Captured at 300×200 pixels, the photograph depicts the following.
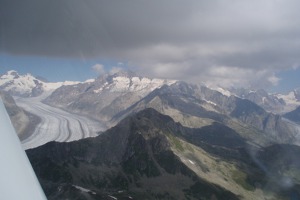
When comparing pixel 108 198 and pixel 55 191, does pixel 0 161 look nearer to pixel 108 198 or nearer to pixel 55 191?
pixel 108 198

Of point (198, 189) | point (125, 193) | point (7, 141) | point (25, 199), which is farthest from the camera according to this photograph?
point (198, 189)

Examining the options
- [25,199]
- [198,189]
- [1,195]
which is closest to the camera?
[1,195]

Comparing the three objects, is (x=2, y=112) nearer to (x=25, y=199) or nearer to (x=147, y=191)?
(x=25, y=199)

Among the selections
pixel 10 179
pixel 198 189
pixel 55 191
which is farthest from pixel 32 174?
pixel 198 189

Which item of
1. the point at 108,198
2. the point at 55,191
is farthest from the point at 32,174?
the point at 55,191

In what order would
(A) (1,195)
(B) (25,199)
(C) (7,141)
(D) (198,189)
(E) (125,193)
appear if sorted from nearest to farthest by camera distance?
(A) (1,195)
(B) (25,199)
(C) (7,141)
(E) (125,193)
(D) (198,189)

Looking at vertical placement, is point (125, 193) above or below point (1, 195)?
below

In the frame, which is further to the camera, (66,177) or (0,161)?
(66,177)

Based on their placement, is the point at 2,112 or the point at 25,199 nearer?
the point at 25,199

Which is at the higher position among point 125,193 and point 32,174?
point 32,174
